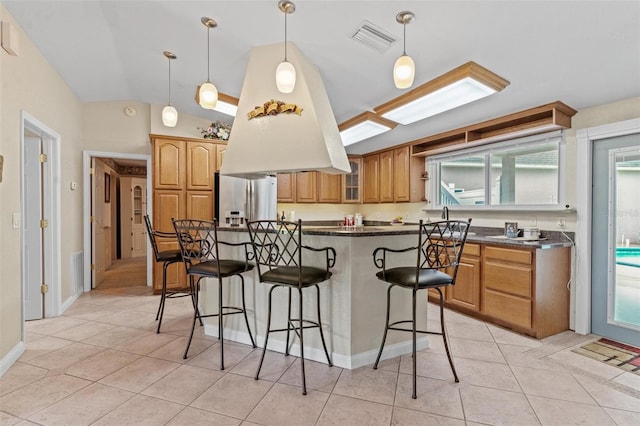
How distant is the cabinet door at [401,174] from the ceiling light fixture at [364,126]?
952 millimetres

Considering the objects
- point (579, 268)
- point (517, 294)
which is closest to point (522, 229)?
point (579, 268)

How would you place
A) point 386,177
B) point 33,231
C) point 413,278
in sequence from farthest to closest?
point 386,177, point 33,231, point 413,278

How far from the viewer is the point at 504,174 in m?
3.99

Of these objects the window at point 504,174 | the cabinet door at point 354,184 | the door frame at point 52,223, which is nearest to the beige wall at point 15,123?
the door frame at point 52,223

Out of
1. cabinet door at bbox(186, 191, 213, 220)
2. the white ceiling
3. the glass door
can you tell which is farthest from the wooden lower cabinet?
cabinet door at bbox(186, 191, 213, 220)

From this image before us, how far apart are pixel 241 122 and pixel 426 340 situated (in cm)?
266

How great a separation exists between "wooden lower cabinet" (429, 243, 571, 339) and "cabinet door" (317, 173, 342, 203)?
107 inches

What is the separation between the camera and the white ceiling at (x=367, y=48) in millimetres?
2205

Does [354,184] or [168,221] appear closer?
[168,221]

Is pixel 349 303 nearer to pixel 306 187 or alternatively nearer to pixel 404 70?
pixel 404 70

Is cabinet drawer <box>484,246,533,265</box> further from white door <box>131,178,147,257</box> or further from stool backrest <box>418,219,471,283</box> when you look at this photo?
white door <box>131,178,147,257</box>

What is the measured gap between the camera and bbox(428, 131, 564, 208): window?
350 cm

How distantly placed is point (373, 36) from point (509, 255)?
2390 mm

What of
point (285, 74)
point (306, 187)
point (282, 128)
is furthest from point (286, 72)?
point (306, 187)
